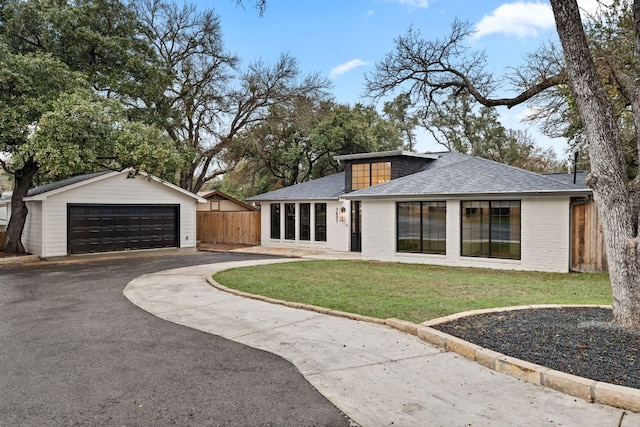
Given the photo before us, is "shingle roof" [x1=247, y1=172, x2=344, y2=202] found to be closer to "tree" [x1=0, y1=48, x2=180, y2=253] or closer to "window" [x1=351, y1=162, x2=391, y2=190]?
"window" [x1=351, y1=162, x2=391, y2=190]

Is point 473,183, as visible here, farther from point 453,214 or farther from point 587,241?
point 587,241

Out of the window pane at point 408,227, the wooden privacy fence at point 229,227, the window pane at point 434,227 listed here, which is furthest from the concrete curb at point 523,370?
the wooden privacy fence at point 229,227

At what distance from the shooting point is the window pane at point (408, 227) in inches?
562

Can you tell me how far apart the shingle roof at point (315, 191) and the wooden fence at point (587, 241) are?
881 centimetres

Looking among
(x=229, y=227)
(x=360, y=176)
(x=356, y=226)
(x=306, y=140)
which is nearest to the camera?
(x=356, y=226)

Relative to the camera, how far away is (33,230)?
1666 cm

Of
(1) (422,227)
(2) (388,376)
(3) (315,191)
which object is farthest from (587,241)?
(3) (315,191)

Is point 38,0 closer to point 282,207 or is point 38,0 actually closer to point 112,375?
point 282,207

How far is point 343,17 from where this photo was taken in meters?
13.7

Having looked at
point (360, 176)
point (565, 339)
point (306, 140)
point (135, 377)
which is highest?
point (306, 140)

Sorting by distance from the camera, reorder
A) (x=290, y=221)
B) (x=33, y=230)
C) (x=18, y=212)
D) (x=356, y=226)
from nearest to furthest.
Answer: (x=18, y=212) < (x=33, y=230) < (x=356, y=226) < (x=290, y=221)

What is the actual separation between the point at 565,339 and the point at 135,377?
4.55m

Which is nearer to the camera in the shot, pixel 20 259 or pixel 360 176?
pixel 20 259

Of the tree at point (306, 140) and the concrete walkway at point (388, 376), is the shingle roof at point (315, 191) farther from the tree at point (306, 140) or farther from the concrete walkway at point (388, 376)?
the concrete walkway at point (388, 376)
